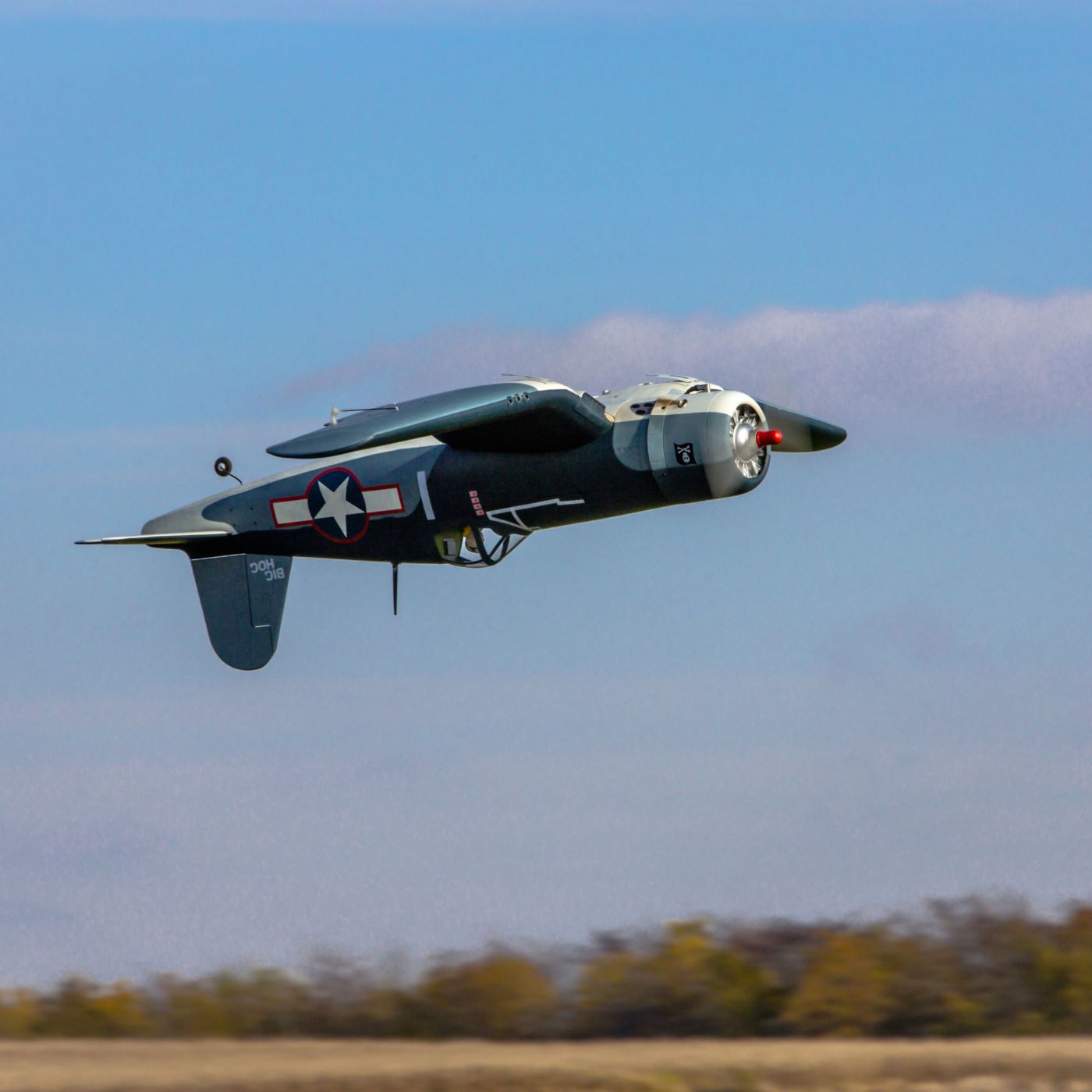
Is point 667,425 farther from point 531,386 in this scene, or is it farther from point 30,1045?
point 30,1045

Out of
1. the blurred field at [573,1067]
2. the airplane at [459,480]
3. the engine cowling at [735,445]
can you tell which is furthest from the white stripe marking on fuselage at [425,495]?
the blurred field at [573,1067]

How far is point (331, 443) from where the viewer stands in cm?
2372

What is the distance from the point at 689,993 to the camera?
26531 mm

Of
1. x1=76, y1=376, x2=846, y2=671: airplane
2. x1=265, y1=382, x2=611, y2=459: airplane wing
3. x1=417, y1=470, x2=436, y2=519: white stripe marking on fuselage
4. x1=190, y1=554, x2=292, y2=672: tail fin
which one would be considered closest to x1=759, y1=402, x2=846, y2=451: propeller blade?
x1=76, y1=376, x2=846, y2=671: airplane

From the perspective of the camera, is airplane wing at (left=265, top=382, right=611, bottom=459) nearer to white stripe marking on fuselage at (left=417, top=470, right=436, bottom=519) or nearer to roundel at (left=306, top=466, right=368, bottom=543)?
white stripe marking on fuselage at (left=417, top=470, right=436, bottom=519)

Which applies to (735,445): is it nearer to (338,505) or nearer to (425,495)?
(425,495)

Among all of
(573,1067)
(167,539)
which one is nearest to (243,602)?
(167,539)

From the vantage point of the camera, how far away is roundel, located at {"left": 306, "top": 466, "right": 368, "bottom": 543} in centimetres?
2895

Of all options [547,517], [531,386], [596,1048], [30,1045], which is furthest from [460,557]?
[30,1045]

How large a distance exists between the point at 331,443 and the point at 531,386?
3921mm

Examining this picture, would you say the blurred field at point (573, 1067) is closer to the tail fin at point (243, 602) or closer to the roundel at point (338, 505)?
the tail fin at point (243, 602)

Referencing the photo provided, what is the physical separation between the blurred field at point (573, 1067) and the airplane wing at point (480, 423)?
8.54 metres

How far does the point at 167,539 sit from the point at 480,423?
26.8ft

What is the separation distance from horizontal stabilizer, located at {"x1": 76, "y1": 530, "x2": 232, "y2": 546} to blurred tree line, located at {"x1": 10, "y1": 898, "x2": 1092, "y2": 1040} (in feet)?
25.8
